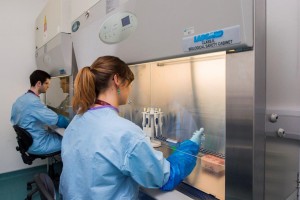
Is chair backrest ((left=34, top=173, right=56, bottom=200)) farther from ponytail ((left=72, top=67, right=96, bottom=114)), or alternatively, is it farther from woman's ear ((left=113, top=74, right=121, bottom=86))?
woman's ear ((left=113, top=74, right=121, bottom=86))

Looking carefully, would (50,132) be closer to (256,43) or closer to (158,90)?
(158,90)

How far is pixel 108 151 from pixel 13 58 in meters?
2.69

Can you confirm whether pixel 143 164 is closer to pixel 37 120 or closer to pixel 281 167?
pixel 281 167

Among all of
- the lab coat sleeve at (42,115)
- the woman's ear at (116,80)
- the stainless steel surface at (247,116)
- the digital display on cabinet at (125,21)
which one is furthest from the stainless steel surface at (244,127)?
the lab coat sleeve at (42,115)

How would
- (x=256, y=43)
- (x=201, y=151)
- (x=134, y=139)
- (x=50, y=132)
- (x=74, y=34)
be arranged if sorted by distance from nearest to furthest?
(x=256, y=43), (x=134, y=139), (x=201, y=151), (x=74, y=34), (x=50, y=132)

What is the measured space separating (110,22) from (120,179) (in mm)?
828

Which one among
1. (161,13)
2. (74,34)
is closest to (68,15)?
(74,34)

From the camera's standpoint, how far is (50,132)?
90.9 inches

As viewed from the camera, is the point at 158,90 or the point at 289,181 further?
the point at 158,90

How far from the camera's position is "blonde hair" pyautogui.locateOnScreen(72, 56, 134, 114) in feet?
2.91

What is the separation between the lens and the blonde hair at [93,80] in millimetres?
887

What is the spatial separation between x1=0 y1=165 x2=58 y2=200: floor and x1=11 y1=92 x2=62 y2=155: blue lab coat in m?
0.59

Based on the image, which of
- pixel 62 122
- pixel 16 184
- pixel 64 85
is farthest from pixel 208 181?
pixel 16 184

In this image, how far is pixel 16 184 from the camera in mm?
2646
